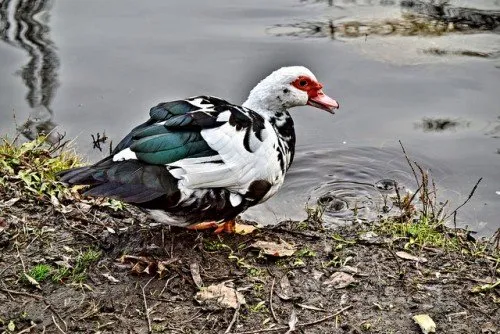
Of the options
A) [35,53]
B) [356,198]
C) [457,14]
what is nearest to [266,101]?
[356,198]

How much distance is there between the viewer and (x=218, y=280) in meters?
3.55

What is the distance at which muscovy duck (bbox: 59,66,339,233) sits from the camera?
3.43 metres

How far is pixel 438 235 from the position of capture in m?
4.16

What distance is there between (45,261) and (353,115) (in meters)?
3.23

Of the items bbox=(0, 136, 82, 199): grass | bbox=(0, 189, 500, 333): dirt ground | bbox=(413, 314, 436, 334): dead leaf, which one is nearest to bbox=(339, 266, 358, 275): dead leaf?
bbox=(0, 189, 500, 333): dirt ground

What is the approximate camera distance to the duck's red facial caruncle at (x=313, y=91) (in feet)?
13.7

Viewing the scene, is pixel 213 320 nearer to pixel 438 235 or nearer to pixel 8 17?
pixel 438 235

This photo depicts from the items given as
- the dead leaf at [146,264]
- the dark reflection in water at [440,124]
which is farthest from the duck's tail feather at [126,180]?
the dark reflection in water at [440,124]

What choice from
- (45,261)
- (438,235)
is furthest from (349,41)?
(45,261)

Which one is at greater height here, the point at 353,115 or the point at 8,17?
the point at 8,17

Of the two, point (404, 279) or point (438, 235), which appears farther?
point (438, 235)

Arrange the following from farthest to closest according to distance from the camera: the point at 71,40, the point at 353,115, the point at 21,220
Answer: the point at 71,40, the point at 353,115, the point at 21,220

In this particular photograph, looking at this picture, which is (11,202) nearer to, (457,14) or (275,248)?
(275,248)

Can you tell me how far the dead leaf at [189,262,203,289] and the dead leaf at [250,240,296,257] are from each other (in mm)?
363
